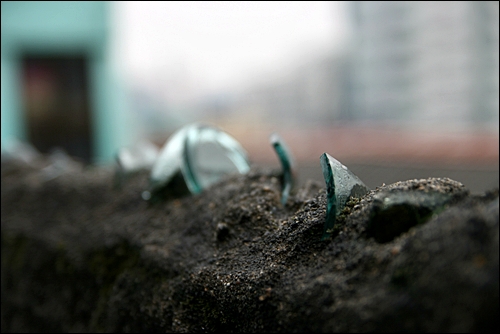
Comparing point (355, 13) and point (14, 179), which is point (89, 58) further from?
point (14, 179)

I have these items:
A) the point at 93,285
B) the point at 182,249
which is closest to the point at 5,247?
the point at 93,285

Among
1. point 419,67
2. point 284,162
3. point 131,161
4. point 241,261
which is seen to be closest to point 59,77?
point 419,67

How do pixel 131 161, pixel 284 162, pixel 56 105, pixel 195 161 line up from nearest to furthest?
pixel 284 162
pixel 195 161
pixel 131 161
pixel 56 105

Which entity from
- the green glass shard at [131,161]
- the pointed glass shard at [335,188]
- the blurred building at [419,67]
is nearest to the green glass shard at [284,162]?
the pointed glass shard at [335,188]

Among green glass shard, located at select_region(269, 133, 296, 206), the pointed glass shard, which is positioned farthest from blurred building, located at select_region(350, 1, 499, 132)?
the pointed glass shard

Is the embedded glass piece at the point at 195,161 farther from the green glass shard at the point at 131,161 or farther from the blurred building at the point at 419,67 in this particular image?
the blurred building at the point at 419,67

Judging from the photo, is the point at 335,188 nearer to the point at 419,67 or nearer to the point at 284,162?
the point at 284,162

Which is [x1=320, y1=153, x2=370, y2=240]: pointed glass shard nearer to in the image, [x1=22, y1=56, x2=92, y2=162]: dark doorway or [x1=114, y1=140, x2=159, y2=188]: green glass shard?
[x1=114, y1=140, x2=159, y2=188]: green glass shard
